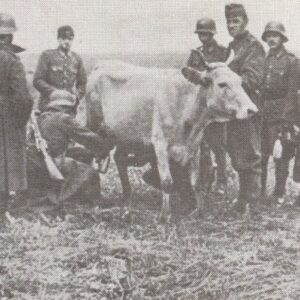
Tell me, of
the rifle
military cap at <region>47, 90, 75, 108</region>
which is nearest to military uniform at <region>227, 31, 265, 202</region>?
military cap at <region>47, 90, 75, 108</region>

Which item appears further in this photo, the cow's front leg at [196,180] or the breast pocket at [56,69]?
the breast pocket at [56,69]

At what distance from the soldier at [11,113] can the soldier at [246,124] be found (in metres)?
2.21

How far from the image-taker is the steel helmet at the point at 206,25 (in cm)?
717

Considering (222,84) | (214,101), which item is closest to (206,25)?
(222,84)

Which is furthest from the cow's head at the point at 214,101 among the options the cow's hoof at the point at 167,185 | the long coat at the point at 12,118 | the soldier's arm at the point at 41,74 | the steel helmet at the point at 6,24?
the soldier's arm at the point at 41,74

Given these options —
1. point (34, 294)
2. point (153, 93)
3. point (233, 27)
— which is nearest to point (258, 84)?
point (233, 27)

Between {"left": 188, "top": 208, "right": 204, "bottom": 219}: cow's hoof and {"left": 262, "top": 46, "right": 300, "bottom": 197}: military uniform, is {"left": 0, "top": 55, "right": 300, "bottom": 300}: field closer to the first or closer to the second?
{"left": 188, "top": 208, "right": 204, "bottom": 219}: cow's hoof

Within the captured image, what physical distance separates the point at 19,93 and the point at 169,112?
1.53m

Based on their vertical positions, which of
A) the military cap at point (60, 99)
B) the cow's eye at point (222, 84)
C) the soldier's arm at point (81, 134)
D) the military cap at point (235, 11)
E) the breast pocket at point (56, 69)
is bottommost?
the soldier's arm at point (81, 134)

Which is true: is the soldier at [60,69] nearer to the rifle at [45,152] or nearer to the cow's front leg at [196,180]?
the rifle at [45,152]

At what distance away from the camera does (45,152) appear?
21.7 ft

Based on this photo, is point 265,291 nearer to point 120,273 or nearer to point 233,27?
point 120,273

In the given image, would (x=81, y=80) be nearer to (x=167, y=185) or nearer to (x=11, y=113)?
(x=11, y=113)

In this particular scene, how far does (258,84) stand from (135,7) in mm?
1984
